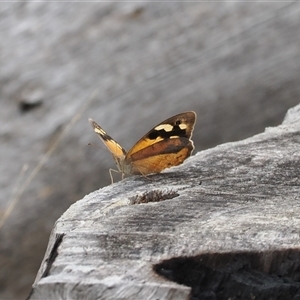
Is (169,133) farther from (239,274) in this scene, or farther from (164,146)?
(239,274)

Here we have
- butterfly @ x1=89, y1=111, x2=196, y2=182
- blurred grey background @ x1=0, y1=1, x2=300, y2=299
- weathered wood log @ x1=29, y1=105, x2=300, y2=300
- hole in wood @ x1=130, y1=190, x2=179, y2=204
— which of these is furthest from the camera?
blurred grey background @ x1=0, y1=1, x2=300, y2=299

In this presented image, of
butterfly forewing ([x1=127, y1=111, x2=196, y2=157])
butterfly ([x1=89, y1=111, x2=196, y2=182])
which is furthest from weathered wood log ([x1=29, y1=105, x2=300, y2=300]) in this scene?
butterfly forewing ([x1=127, y1=111, x2=196, y2=157])

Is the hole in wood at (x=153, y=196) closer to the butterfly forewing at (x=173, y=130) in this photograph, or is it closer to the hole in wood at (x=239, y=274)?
the hole in wood at (x=239, y=274)

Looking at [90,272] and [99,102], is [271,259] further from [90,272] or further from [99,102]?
[99,102]

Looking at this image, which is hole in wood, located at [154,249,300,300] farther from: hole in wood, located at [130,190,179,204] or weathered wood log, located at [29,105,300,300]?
hole in wood, located at [130,190,179,204]

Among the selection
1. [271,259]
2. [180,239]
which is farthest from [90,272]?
[271,259]

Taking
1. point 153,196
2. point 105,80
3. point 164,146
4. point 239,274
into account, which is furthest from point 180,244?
point 105,80
